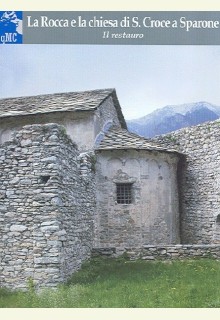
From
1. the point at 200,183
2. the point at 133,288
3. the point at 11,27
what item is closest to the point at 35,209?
the point at 133,288

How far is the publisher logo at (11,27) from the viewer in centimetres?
865

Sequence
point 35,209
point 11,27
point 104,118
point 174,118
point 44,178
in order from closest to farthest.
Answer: point 11,27, point 35,209, point 44,178, point 174,118, point 104,118

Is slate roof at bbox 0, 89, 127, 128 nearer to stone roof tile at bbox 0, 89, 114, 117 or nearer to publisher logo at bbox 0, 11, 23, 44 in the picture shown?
stone roof tile at bbox 0, 89, 114, 117

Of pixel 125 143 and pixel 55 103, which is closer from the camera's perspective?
pixel 125 143

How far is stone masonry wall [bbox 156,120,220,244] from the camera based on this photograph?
48.0 ft

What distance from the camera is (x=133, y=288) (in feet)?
30.0

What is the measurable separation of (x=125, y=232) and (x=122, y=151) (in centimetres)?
237

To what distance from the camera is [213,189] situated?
14703 millimetres

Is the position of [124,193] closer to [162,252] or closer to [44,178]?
[162,252]

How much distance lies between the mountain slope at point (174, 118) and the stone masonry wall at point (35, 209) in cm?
398

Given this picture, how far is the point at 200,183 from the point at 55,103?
5379mm

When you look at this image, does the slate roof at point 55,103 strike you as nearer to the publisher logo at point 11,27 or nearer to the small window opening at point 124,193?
the small window opening at point 124,193

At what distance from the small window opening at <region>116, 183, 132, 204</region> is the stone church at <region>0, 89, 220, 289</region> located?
0.10 feet

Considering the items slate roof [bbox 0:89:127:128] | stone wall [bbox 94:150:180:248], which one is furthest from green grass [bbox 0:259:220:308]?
slate roof [bbox 0:89:127:128]
